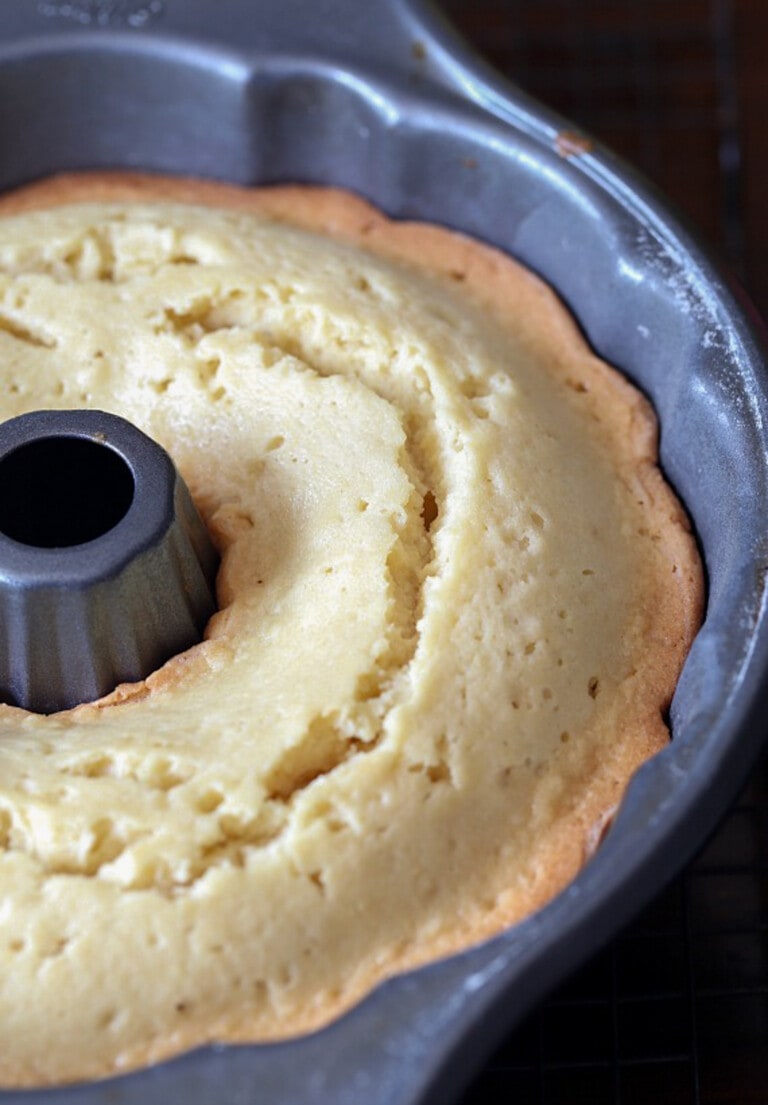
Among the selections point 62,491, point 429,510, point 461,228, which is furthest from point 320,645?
point 461,228

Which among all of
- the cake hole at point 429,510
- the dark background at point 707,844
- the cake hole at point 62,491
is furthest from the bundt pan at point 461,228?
the cake hole at point 62,491

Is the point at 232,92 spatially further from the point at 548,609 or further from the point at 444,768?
the point at 444,768

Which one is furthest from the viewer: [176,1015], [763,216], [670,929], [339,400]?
[763,216]

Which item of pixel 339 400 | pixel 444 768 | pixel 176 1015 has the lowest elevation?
pixel 176 1015

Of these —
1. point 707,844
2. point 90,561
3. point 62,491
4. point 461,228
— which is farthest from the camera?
point 461,228

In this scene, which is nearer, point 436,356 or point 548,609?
point 548,609

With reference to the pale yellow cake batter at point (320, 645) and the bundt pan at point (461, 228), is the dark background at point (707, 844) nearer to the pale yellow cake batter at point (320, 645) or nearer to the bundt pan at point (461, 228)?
the bundt pan at point (461, 228)

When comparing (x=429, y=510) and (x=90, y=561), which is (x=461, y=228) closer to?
(x=429, y=510)

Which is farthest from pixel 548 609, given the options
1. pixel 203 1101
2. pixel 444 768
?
pixel 203 1101
